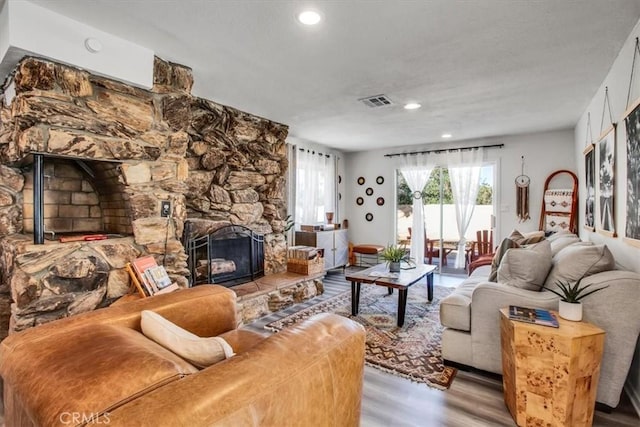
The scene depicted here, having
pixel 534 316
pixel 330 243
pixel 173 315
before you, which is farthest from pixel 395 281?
pixel 330 243

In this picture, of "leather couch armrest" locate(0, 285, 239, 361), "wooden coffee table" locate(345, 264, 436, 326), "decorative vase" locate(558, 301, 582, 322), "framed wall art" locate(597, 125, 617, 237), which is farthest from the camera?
"wooden coffee table" locate(345, 264, 436, 326)

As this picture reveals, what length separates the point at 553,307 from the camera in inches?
77.8

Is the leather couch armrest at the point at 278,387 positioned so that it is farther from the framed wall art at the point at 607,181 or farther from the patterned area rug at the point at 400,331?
the framed wall art at the point at 607,181

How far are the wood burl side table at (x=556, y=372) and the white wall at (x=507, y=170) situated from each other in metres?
3.71

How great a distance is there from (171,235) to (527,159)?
503cm

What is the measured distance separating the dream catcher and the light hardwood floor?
333 centimetres

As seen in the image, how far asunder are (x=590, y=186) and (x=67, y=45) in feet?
15.2

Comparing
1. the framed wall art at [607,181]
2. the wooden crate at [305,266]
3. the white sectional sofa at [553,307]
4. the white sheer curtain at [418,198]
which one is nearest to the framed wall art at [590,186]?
the framed wall art at [607,181]

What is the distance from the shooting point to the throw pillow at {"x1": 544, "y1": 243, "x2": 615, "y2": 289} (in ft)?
Answer: 6.62

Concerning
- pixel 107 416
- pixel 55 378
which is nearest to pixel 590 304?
pixel 107 416

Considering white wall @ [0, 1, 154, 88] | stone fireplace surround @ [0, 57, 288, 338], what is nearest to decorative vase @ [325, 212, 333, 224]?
stone fireplace surround @ [0, 57, 288, 338]

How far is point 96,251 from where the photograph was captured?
2.18 meters

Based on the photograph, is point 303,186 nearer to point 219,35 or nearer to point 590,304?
point 219,35

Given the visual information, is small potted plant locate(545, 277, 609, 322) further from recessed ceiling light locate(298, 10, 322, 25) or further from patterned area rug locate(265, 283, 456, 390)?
recessed ceiling light locate(298, 10, 322, 25)
